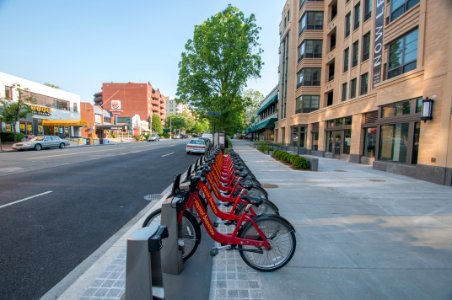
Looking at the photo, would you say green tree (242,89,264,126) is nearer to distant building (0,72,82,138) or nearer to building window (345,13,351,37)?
distant building (0,72,82,138)

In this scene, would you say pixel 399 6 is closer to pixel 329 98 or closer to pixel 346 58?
pixel 346 58

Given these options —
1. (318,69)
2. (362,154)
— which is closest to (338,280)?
(362,154)

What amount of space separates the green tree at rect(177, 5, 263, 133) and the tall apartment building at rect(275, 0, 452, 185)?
636 centimetres

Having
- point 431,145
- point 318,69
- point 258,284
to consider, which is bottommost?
point 258,284

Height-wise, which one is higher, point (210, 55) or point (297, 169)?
point (210, 55)

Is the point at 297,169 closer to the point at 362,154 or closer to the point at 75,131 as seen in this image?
the point at 362,154

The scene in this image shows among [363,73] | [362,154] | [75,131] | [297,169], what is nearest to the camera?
[297,169]

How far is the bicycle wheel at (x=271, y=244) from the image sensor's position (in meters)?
3.26

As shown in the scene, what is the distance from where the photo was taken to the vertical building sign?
1459 cm

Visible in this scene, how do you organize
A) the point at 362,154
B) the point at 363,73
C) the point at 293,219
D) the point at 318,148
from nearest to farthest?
the point at 293,219 < the point at 362,154 < the point at 363,73 < the point at 318,148

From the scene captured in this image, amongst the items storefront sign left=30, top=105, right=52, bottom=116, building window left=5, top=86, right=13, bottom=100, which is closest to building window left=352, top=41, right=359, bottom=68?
building window left=5, top=86, right=13, bottom=100

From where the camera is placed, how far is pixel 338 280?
9.96ft

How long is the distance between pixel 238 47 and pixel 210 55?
12.2 feet

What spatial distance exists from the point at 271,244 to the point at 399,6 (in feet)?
50.7
